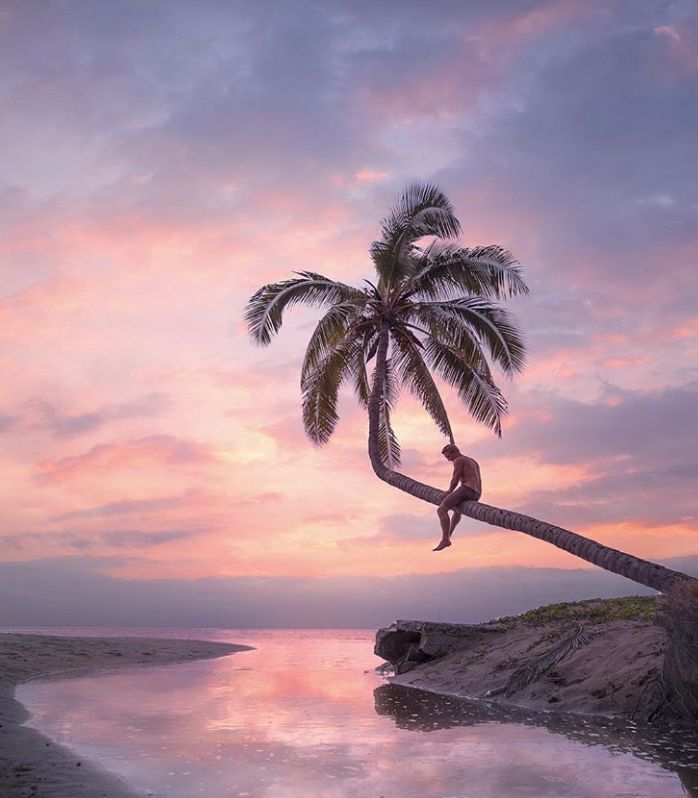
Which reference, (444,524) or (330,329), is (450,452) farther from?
(330,329)

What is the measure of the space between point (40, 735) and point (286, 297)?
44.1 feet

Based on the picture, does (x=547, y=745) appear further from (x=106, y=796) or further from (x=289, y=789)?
(x=106, y=796)

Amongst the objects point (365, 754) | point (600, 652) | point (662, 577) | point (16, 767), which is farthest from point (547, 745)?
point (16, 767)

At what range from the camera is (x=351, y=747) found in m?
9.52

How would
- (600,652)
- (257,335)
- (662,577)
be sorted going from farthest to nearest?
(257,335) < (600,652) < (662,577)

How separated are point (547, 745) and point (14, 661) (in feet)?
59.2

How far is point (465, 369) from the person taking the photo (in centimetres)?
2098

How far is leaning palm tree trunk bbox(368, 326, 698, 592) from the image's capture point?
1237 centimetres

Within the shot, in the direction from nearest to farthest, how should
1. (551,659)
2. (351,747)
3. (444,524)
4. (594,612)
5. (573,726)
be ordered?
(351,747)
(573,726)
(551,659)
(444,524)
(594,612)

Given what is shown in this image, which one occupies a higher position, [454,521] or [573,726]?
[454,521]

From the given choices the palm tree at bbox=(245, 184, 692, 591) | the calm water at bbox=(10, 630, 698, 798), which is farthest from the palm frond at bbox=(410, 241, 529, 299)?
the calm water at bbox=(10, 630, 698, 798)

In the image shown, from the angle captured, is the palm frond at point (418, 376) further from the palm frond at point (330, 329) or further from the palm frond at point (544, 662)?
the palm frond at point (544, 662)

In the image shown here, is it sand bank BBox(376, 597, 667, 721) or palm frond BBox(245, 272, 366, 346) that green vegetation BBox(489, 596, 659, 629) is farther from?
palm frond BBox(245, 272, 366, 346)

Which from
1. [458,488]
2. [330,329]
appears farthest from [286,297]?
[458,488]
